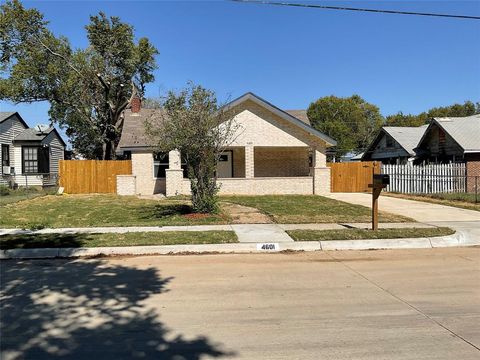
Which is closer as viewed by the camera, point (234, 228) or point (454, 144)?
point (234, 228)

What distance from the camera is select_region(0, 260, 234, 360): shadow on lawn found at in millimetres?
4270

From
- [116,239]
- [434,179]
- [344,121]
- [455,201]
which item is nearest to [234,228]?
[116,239]

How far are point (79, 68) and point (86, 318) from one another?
102ft

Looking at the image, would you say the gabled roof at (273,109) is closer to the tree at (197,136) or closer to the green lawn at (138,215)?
the green lawn at (138,215)

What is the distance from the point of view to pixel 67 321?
507cm

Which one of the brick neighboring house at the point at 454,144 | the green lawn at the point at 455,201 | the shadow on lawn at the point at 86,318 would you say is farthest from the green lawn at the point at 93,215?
the brick neighboring house at the point at 454,144

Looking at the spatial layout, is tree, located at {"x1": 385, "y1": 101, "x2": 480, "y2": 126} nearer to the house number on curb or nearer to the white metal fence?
the white metal fence

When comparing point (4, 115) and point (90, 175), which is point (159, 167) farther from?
point (4, 115)

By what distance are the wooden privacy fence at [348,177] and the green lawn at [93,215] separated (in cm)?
1360

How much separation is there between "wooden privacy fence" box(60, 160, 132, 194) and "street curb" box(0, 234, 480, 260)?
16379 millimetres

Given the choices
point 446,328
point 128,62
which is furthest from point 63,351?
point 128,62

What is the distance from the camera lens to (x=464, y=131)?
1179 inches

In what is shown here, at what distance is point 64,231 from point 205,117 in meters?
5.13

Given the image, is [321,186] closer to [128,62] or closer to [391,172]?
[391,172]
